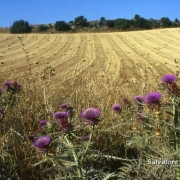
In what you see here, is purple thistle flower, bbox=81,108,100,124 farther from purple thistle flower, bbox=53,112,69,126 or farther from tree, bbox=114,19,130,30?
tree, bbox=114,19,130,30

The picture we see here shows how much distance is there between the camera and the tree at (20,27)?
57.2 metres

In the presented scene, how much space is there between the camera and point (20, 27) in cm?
5762

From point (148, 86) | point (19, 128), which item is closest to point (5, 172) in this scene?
point (19, 128)

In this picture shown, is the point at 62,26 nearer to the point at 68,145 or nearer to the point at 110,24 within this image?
the point at 110,24

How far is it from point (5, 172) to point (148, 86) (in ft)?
11.6

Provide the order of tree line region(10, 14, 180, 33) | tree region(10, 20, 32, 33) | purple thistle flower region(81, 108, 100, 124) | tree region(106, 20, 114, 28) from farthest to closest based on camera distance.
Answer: tree region(106, 20, 114, 28) < tree region(10, 20, 32, 33) < tree line region(10, 14, 180, 33) < purple thistle flower region(81, 108, 100, 124)

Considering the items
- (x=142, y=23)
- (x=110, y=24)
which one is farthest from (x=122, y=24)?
(x=110, y=24)

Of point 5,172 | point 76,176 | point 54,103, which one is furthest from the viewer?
point 54,103

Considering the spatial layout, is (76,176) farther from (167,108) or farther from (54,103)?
(54,103)

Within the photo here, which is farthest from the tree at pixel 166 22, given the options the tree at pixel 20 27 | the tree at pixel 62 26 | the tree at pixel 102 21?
the tree at pixel 20 27

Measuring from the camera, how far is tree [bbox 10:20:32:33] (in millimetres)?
57188

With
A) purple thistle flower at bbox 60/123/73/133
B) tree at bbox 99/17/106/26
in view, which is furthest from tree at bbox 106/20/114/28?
purple thistle flower at bbox 60/123/73/133

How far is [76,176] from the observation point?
222 cm

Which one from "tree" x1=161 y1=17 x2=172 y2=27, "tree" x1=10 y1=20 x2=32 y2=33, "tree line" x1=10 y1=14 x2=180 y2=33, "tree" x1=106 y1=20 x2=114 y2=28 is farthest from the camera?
"tree" x1=106 y1=20 x2=114 y2=28
